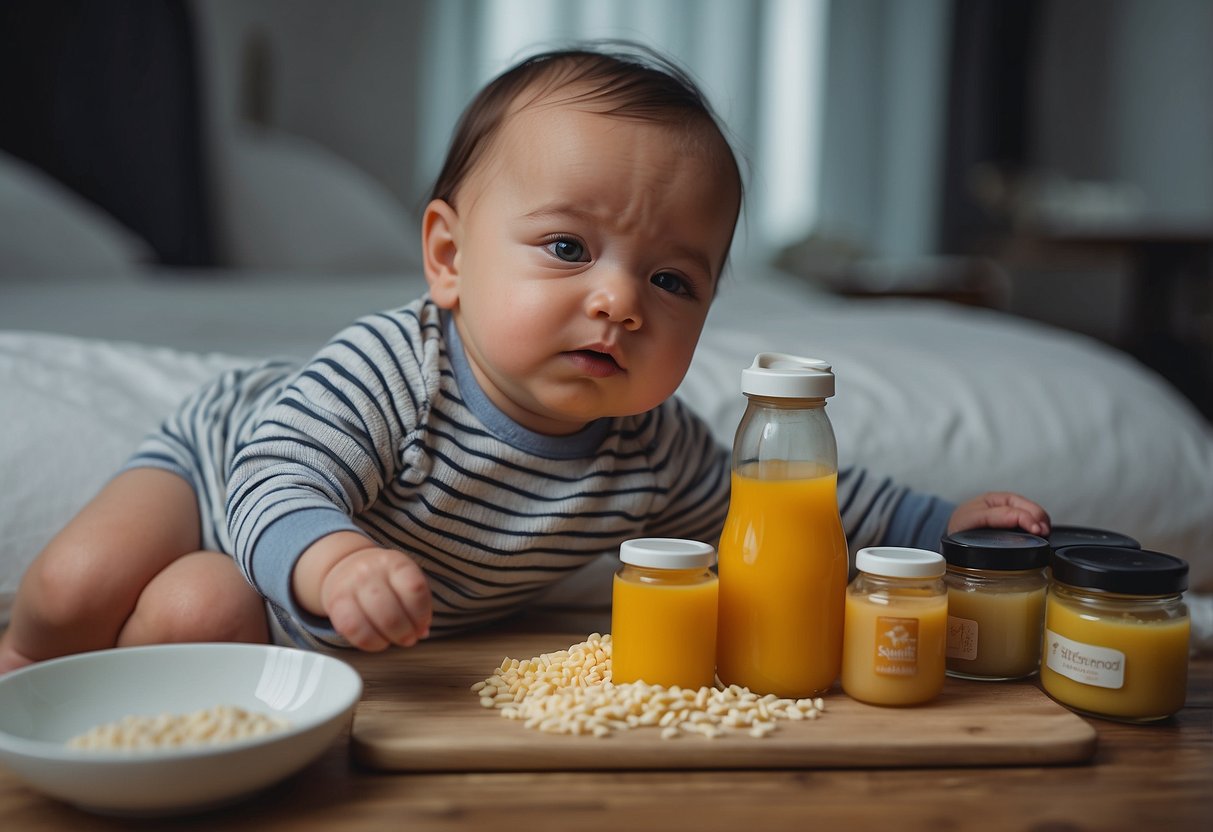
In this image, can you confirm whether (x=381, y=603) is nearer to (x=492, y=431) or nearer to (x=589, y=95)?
(x=492, y=431)

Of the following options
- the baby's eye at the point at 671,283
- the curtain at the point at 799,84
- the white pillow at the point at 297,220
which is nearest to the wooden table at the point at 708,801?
the baby's eye at the point at 671,283

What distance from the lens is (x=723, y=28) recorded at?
13.9 feet

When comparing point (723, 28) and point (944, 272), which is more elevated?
point (723, 28)

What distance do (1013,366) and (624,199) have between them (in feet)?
2.14

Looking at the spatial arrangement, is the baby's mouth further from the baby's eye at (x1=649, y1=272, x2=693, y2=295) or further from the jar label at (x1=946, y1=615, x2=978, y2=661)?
the jar label at (x1=946, y1=615, x2=978, y2=661)

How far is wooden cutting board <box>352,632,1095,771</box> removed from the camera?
2.13 feet

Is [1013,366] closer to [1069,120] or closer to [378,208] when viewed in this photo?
[378,208]

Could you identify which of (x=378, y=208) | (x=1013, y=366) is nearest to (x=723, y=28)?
(x=378, y=208)

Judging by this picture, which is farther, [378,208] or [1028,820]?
[378,208]

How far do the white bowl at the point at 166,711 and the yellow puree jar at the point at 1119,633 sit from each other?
465mm

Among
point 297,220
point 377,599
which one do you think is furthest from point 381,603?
point 297,220

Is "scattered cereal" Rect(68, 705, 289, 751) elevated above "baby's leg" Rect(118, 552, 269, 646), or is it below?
above

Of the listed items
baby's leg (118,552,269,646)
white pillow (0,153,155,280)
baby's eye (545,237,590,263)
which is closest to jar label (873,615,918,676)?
baby's eye (545,237,590,263)

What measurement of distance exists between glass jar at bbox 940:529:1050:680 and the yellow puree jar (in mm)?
34
